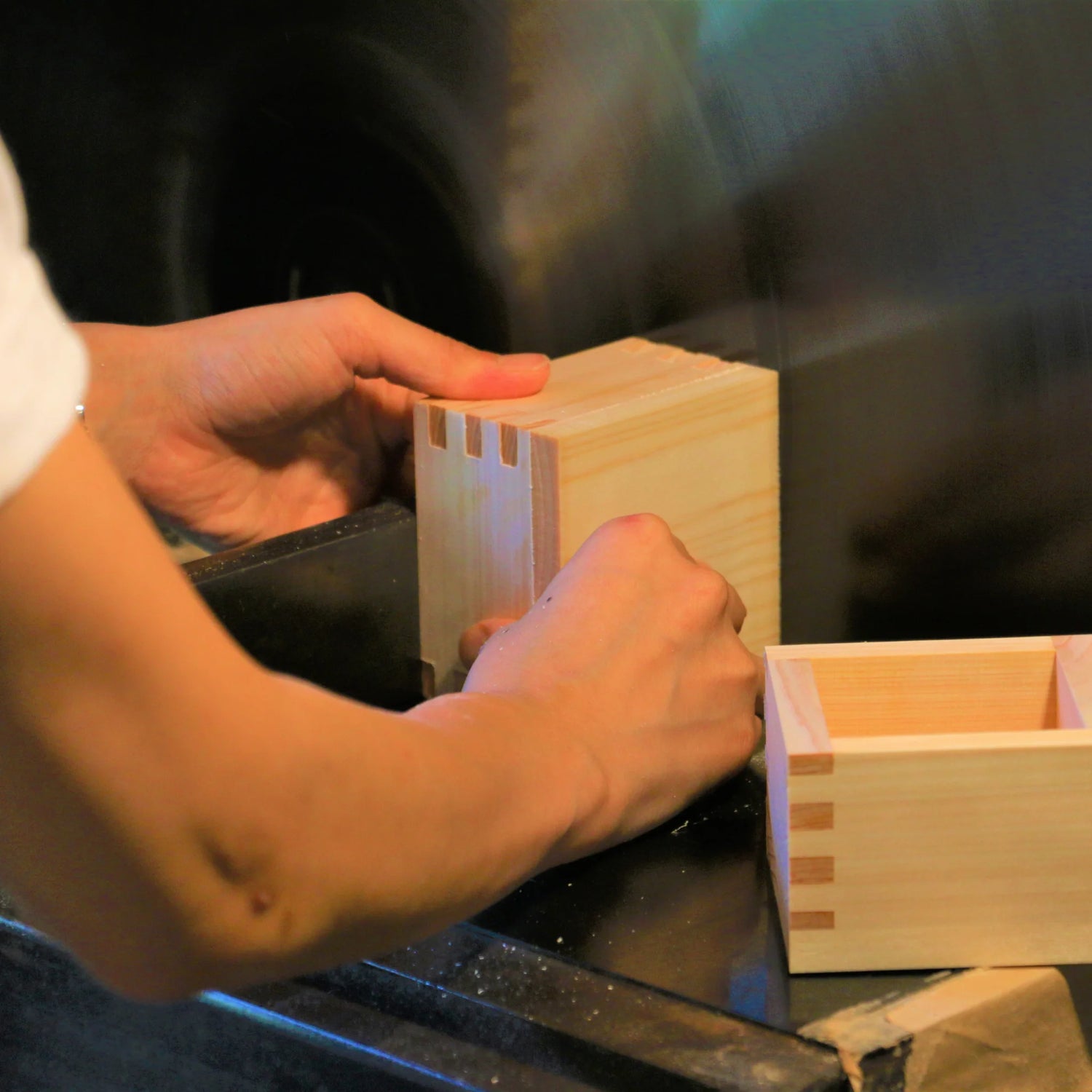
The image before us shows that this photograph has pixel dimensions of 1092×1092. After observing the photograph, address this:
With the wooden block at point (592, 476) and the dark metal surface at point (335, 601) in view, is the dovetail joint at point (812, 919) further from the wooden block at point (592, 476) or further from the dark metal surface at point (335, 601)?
the dark metal surface at point (335, 601)

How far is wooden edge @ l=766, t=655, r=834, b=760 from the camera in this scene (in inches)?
23.4

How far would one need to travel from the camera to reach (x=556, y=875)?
721mm

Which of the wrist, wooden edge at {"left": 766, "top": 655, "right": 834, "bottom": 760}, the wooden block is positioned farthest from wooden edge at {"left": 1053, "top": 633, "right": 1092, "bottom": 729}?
the wrist

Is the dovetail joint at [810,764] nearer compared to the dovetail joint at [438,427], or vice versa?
the dovetail joint at [810,764]

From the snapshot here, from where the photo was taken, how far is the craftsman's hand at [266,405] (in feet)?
3.25

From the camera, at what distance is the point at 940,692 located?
68 cm

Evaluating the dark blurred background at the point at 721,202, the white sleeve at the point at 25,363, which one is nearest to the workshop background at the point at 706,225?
the dark blurred background at the point at 721,202

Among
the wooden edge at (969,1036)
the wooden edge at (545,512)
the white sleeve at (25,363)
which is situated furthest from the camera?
the wooden edge at (545,512)

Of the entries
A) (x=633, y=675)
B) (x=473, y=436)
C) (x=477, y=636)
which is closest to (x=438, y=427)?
(x=473, y=436)

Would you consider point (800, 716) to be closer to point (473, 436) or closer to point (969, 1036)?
point (969, 1036)

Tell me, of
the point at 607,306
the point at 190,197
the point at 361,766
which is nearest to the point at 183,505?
the point at 190,197

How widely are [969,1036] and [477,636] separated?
1.40ft

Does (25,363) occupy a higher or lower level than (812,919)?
higher

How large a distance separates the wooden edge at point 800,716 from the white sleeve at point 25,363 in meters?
0.34
